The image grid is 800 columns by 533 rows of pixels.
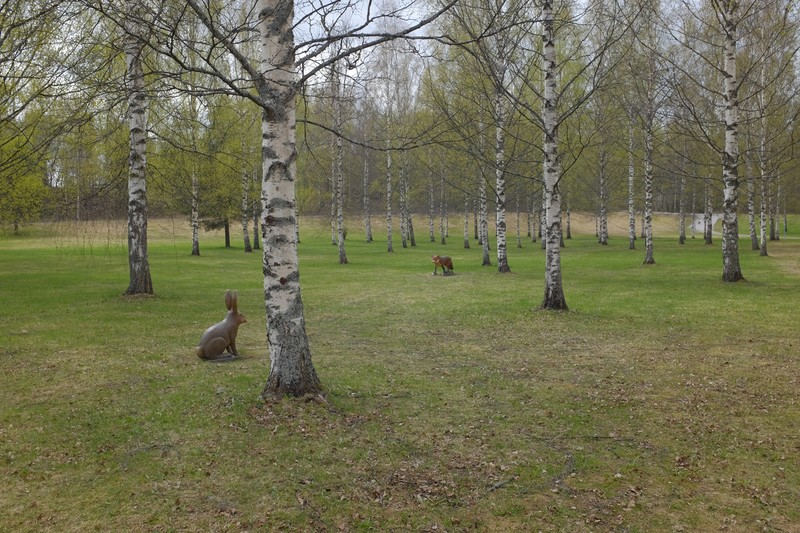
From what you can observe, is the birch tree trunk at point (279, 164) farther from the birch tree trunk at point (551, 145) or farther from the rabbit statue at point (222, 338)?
the birch tree trunk at point (551, 145)

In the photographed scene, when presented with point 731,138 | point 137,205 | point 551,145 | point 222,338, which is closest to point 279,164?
point 222,338

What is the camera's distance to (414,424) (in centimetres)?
557

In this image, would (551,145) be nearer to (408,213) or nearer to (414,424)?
(414,424)

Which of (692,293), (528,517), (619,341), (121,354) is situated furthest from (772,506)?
(692,293)

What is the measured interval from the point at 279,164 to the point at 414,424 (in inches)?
112

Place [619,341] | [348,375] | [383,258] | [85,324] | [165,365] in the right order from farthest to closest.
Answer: [383,258] < [85,324] < [619,341] < [165,365] < [348,375]

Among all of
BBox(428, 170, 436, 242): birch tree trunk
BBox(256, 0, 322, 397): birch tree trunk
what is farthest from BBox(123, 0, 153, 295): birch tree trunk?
BBox(428, 170, 436, 242): birch tree trunk

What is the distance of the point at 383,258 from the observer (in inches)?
1209

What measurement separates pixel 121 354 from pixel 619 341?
25.1ft

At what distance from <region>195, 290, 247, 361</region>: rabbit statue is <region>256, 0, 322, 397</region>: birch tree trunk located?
238 cm

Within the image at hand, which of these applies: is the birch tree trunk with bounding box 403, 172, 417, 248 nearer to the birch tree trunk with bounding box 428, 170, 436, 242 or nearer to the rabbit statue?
the birch tree trunk with bounding box 428, 170, 436, 242

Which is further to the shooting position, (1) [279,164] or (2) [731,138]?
(2) [731,138]

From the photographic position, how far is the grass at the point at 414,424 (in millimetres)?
3910

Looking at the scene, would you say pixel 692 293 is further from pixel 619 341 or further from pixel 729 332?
pixel 619 341
